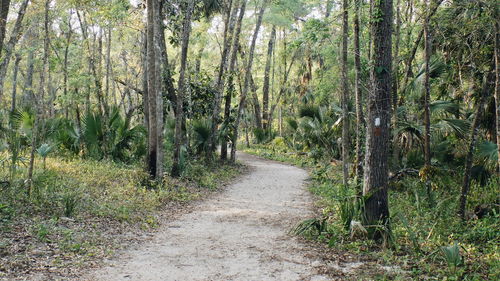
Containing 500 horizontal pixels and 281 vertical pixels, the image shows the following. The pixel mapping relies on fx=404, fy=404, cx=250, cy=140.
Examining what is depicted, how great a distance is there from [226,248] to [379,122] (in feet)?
10.4

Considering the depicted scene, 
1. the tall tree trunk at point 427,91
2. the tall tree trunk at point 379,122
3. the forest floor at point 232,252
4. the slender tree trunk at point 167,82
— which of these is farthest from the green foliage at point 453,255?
the slender tree trunk at point 167,82

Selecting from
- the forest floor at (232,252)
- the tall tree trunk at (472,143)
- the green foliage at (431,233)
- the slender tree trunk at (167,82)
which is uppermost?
the slender tree trunk at (167,82)

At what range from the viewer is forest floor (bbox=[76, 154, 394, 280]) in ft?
17.6

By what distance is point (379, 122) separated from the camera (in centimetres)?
638

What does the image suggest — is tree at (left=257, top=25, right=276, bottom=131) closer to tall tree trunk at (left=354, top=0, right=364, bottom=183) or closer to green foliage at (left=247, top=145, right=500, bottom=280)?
tall tree trunk at (left=354, top=0, right=364, bottom=183)

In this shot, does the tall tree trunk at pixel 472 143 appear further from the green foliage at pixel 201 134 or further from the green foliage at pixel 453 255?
the green foliage at pixel 201 134

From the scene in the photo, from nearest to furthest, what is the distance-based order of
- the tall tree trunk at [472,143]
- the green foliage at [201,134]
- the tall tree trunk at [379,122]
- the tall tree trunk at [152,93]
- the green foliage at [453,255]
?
the green foliage at [453,255] < the tall tree trunk at [379,122] < the tall tree trunk at [472,143] < the tall tree trunk at [152,93] < the green foliage at [201,134]

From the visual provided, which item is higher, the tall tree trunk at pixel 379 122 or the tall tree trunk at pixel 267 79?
the tall tree trunk at pixel 267 79

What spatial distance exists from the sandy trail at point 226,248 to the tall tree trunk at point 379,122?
1.32 metres

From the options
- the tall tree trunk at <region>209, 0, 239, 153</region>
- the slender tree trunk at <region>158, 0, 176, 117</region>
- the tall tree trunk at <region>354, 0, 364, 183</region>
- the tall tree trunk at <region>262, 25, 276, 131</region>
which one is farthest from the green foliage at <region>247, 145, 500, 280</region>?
the tall tree trunk at <region>262, 25, 276, 131</region>

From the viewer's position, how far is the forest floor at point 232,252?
5.36 metres

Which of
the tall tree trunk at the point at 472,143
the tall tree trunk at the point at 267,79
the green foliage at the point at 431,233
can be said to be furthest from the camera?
the tall tree trunk at the point at 267,79

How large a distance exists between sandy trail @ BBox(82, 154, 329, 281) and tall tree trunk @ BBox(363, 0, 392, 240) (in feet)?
4.34

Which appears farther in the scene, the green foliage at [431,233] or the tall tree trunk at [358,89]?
the tall tree trunk at [358,89]
